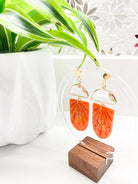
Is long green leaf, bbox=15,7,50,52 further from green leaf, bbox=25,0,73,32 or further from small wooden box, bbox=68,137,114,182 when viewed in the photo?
small wooden box, bbox=68,137,114,182

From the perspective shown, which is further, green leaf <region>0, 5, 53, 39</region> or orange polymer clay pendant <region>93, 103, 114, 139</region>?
orange polymer clay pendant <region>93, 103, 114, 139</region>

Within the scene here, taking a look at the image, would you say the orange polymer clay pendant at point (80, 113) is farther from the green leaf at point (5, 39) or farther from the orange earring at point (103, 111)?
the green leaf at point (5, 39)

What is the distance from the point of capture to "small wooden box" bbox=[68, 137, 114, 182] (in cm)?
29

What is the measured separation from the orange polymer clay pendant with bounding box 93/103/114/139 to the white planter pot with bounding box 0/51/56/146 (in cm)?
14

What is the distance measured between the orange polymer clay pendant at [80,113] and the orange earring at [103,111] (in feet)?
0.08

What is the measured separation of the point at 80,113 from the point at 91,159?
0.11 metres

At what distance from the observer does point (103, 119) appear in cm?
33

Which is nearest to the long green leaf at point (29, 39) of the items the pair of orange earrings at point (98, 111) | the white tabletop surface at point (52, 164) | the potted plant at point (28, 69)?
the potted plant at point (28, 69)

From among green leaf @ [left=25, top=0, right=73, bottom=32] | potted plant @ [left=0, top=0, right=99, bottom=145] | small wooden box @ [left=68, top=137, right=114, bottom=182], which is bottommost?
small wooden box @ [left=68, top=137, right=114, bottom=182]

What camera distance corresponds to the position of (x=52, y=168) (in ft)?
1.08

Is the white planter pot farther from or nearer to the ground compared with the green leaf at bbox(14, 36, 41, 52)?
nearer to the ground

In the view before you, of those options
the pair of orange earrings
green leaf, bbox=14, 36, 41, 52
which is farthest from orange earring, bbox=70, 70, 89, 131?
green leaf, bbox=14, 36, 41, 52

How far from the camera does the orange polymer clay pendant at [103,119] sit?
325mm

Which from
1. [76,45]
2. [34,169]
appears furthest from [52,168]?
[76,45]
